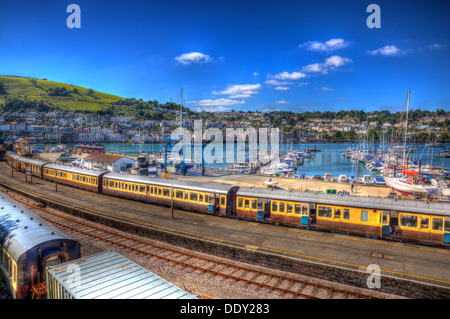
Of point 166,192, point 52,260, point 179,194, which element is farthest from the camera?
point 166,192

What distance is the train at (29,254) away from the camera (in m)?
9.70

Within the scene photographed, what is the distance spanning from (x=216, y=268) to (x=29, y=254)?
327 inches

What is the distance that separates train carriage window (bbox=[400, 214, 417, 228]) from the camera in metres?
16.0

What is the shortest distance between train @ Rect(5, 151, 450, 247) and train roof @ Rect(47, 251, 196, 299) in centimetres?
1048

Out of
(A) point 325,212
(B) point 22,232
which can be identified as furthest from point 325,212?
(B) point 22,232

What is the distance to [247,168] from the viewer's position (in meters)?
63.5

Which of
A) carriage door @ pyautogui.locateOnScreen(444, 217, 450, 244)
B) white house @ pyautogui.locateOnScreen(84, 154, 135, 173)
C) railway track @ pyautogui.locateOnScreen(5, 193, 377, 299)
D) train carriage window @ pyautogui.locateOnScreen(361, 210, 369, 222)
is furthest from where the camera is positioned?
white house @ pyautogui.locateOnScreen(84, 154, 135, 173)

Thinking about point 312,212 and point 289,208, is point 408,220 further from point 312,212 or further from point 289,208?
point 289,208

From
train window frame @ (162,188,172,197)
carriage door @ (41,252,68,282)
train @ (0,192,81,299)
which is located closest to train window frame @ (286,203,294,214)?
train window frame @ (162,188,172,197)

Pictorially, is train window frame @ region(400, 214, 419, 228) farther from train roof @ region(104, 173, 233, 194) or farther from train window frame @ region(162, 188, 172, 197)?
train window frame @ region(162, 188, 172, 197)

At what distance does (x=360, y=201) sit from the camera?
57.8ft

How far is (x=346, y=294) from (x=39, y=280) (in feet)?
39.1

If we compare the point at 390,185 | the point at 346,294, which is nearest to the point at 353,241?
the point at 346,294
